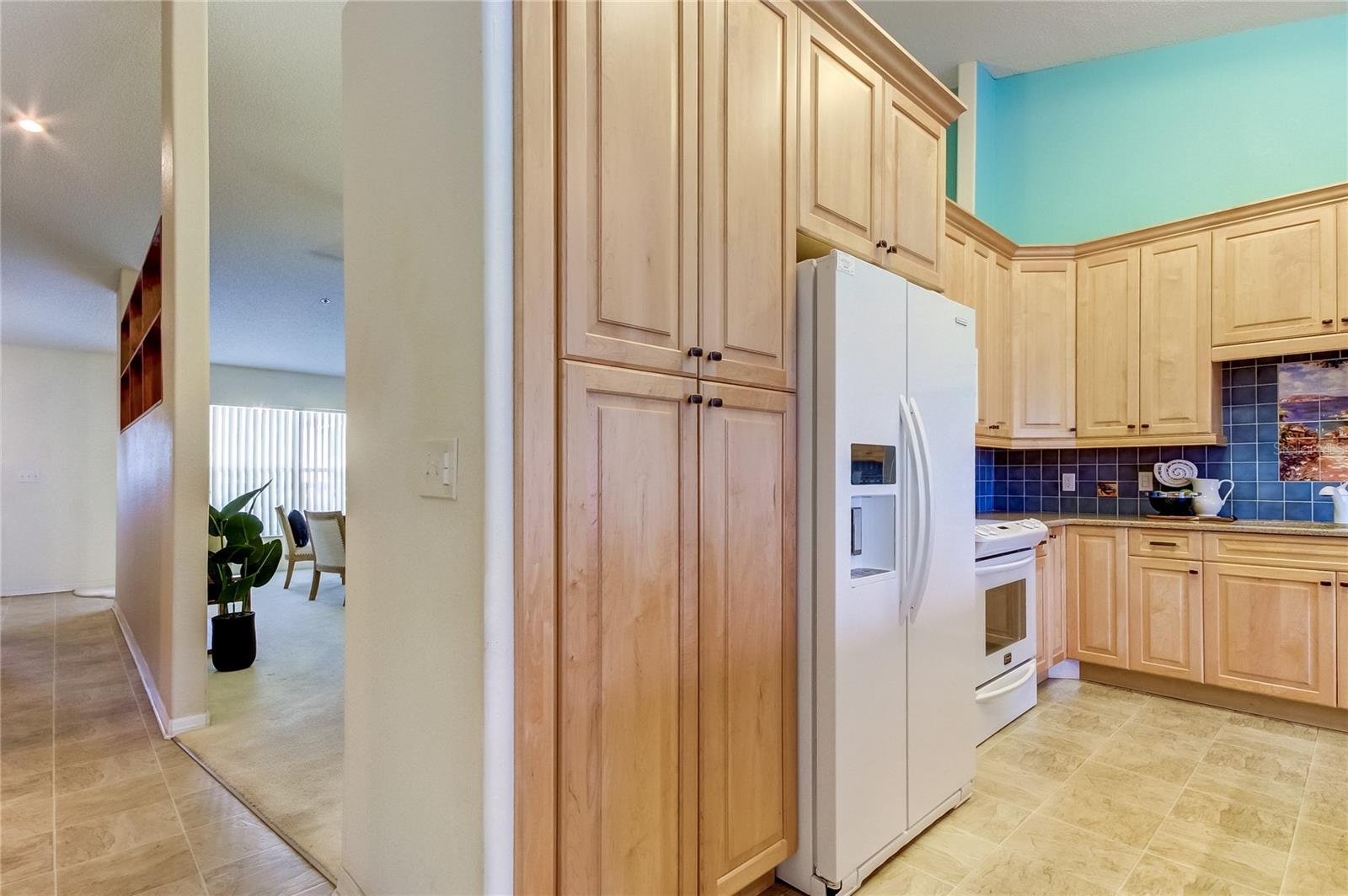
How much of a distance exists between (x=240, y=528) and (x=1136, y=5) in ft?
18.2

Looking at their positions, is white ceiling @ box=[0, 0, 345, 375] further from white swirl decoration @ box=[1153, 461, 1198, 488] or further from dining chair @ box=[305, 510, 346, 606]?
white swirl decoration @ box=[1153, 461, 1198, 488]

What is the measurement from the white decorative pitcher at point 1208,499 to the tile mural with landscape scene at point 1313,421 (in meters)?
0.30

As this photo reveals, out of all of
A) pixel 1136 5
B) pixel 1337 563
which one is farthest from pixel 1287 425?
pixel 1136 5

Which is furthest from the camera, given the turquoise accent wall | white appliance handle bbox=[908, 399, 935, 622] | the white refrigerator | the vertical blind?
the vertical blind

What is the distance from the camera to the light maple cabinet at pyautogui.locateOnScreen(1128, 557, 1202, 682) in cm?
320

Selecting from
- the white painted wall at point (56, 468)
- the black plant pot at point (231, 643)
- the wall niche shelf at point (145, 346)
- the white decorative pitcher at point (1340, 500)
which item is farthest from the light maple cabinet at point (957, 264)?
the white painted wall at point (56, 468)

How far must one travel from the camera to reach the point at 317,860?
1.94 metres

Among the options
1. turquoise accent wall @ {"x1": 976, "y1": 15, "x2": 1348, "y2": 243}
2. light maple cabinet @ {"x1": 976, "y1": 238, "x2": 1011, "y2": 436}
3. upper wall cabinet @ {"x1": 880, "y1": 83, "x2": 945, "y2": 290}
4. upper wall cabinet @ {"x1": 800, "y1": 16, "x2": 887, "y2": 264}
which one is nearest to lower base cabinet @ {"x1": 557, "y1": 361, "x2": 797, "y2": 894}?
upper wall cabinet @ {"x1": 800, "y1": 16, "x2": 887, "y2": 264}

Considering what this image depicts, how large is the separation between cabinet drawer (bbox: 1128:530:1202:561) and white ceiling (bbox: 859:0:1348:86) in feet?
8.83

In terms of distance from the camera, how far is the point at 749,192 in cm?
163

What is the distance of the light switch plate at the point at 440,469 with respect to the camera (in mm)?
1272

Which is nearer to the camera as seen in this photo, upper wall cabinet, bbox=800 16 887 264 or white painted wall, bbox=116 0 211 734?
upper wall cabinet, bbox=800 16 887 264

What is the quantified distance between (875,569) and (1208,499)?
266 cm

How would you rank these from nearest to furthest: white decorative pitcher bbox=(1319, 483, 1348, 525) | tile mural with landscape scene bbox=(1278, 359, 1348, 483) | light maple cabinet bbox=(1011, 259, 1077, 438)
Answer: white decorative pitcher bbox=(1319, 483, 1348, 525) → tile mural with landscape scene bbox=(1278, 359, 1348, 483) → light maple cabinet bbox=(1011, 259, 1077, 438)
